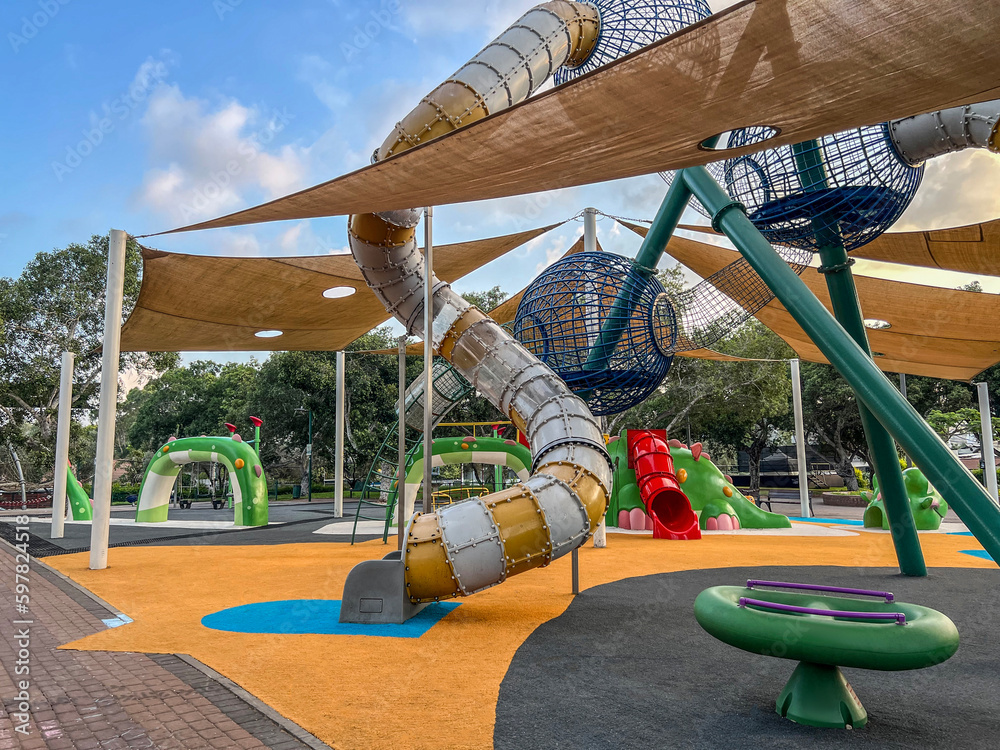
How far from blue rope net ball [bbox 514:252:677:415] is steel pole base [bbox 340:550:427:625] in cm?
339

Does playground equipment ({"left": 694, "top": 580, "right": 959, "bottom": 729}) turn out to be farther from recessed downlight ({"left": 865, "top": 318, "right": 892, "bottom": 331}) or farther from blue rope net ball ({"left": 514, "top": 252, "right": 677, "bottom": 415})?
recessed downlight ({"left": 865, "top": 318, "right": 892, "bottom": 331})

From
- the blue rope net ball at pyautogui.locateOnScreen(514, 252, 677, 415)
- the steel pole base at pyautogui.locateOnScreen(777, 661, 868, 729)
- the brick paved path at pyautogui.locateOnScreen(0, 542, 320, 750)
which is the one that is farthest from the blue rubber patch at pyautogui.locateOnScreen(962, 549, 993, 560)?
the brick paved path at pyautogui.locateOnScreen(0, 542, 320, 750)

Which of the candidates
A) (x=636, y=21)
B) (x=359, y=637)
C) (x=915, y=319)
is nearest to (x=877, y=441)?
(x=915, y=319)

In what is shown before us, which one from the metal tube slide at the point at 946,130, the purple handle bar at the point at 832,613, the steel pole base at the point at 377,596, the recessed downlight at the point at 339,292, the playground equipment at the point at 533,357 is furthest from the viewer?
the recessed downlight at the point at 339,292

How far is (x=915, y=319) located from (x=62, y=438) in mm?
15194

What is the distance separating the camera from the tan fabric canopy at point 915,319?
10.0 meters

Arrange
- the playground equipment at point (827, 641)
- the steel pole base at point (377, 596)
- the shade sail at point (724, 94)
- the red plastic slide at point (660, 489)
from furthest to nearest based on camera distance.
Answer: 1. the red plastic slide at point (660, 489)
2. the steel pole base at point (377, 596)
3. the playground equipment at point (827, 641)
4. the shade sail at point (724, 94)

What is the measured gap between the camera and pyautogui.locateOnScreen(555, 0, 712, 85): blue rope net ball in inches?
304

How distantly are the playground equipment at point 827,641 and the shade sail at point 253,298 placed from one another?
7831 millimetres

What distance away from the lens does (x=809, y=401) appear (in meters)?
33.9

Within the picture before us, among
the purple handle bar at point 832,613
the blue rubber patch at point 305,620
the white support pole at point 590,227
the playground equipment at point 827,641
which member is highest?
the white support pole at point 590,227

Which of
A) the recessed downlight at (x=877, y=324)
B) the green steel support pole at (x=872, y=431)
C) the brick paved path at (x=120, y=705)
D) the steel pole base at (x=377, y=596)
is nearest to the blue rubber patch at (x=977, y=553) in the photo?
the green steel support pole at (x=872, y=431)

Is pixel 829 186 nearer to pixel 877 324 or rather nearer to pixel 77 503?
pixel 877 324

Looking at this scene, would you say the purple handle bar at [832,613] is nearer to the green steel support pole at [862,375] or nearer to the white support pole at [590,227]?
the green steel support pole at [862,375]
